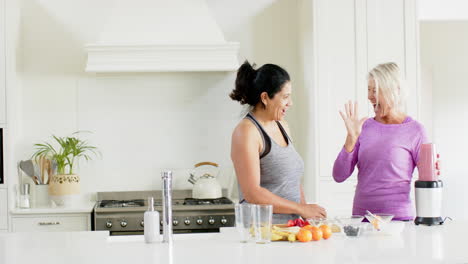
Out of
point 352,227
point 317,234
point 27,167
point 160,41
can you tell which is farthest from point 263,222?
point 27,167

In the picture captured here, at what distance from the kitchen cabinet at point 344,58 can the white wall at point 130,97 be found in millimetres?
530

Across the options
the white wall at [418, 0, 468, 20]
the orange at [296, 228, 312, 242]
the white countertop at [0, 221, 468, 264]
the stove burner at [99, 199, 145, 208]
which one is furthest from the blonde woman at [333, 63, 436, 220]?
the white wall at [418, 0, 468, 20]

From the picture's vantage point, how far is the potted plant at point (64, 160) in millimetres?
4363

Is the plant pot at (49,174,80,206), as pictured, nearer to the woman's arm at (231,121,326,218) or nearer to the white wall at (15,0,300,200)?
the white wall at (15,0,300,200)

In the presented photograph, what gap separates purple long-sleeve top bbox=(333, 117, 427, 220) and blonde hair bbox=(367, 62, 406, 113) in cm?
13

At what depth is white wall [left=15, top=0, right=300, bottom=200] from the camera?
469 centimetres

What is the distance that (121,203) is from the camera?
4.39 meters

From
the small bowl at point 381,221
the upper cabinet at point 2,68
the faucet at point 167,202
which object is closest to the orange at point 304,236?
the small bowl at point 381,221

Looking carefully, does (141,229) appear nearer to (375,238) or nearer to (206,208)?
(206,208)

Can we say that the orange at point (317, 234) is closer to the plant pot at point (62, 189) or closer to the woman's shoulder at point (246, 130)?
the woman's shoulder at point (246, 130)

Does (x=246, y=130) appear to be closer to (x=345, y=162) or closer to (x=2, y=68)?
(x=345, y=162)

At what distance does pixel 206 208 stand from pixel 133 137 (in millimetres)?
931

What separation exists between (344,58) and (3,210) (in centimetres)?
240

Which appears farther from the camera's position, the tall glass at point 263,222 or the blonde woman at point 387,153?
the blonde woman at point 387,153
